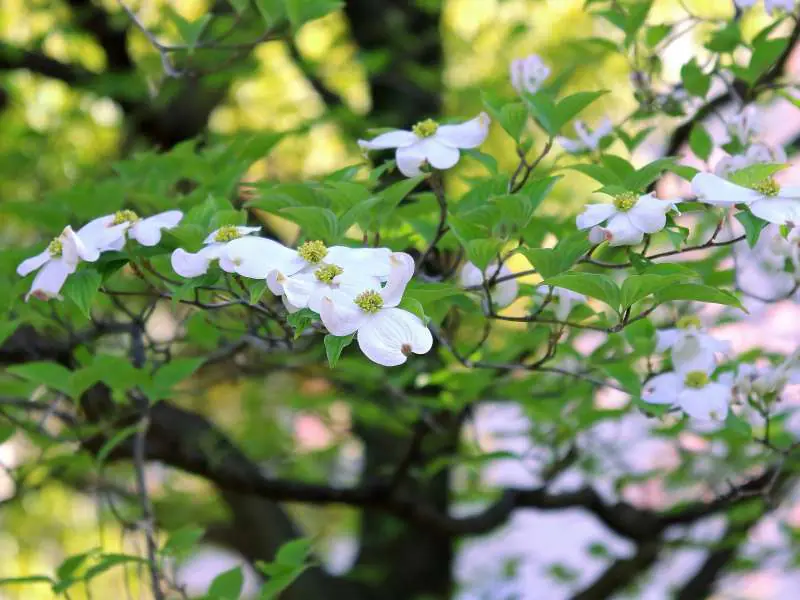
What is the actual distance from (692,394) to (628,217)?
0.25 metres

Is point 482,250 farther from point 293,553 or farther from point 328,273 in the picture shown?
point 293,553

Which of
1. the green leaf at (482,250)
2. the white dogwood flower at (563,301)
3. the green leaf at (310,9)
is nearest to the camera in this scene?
the green leaf at (482,250)

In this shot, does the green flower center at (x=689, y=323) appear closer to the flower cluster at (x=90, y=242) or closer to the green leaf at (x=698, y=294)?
the green leaf at (x=698, y=294)

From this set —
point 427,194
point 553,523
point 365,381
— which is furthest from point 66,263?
point 553,523

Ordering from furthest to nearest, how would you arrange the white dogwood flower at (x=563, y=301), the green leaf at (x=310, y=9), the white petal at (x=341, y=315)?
the green leaf at (x=310, y=9) < the white dogwood flower at (x=563, y=301) < the white petal at (x=341, y=315)

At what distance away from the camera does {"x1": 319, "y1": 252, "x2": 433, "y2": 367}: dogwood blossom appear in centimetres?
49

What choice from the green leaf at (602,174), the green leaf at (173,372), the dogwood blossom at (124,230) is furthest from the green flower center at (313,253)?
the green leaf at (173,372)

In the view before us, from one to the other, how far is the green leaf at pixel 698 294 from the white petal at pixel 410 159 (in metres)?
0.18

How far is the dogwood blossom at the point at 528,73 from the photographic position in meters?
0.86

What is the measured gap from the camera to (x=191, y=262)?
53 centimetres

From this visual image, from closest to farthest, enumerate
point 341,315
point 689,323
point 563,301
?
point 341,315 → point 563,301 → point 689,323

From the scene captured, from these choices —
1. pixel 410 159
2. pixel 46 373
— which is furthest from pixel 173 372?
pixel 410 159

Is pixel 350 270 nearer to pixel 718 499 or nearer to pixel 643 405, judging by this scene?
pixel 643 405

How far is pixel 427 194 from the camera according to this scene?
770 millimetres
